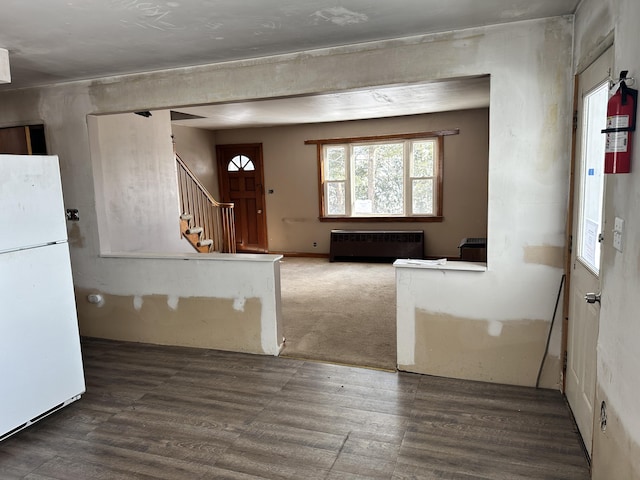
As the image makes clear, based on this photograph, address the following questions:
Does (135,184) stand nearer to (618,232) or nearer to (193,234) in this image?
(193,234)

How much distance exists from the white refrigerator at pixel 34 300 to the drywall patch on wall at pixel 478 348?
7.78ft

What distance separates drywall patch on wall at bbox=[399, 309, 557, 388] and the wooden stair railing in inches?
140

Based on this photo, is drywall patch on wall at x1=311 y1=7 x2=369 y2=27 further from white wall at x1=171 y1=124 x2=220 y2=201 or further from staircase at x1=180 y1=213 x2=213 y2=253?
white wall at x1=171 y1=124 x2=220 y2=201

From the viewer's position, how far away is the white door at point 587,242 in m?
2.20

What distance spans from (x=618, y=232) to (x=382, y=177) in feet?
19.2

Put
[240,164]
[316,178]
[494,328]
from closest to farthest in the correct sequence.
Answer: [494,328], [316,178], [240,164]

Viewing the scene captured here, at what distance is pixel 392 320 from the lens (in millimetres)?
4395

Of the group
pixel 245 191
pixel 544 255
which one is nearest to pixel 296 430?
pixel 544 255

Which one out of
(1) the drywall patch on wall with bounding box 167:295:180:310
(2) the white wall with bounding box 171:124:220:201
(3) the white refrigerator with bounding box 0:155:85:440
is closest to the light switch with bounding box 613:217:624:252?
(3) the white refrigerator with bounding box 0:155:85:440

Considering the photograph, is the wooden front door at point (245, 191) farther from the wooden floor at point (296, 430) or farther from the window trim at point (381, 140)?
the wooden floor at point (296, 430)

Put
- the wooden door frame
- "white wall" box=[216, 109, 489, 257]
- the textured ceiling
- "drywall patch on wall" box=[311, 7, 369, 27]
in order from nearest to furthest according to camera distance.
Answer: the textured ceiling < "drywall patch on wall" box=[311, 7, 369, 27] < the wooden door frame < "white wall" box=[216, 109, 489, 257]

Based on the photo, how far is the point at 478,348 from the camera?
3.05 metres

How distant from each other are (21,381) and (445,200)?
613 centimetres

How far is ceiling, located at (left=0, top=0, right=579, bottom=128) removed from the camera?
2.34m
